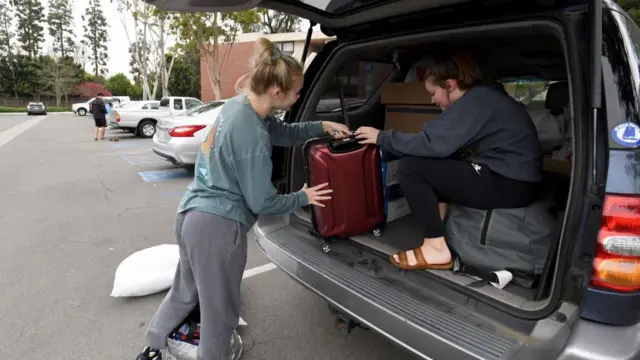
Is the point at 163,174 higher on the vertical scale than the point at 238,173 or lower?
lower

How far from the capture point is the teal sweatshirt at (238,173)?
69.2 inches

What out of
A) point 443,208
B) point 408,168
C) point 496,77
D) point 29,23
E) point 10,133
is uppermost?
point 29,23

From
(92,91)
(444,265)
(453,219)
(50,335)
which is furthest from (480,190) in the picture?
(92,91)

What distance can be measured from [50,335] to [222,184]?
1777 millimetres

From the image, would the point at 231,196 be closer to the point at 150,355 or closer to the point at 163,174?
the point at 150,355

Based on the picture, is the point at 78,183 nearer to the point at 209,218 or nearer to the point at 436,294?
the point at 209,218

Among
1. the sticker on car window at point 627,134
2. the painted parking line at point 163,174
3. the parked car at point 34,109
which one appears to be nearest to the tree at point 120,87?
the parked car at point 34,109

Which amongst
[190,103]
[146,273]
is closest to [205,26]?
[190,103]

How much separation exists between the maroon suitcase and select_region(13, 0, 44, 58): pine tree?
75820 millimetres

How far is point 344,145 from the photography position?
253 centimetres

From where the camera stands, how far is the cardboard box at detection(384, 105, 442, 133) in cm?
359

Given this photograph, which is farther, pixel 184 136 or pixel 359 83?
pixel 184 136

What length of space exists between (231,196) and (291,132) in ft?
2.57

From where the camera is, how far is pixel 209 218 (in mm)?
1837
